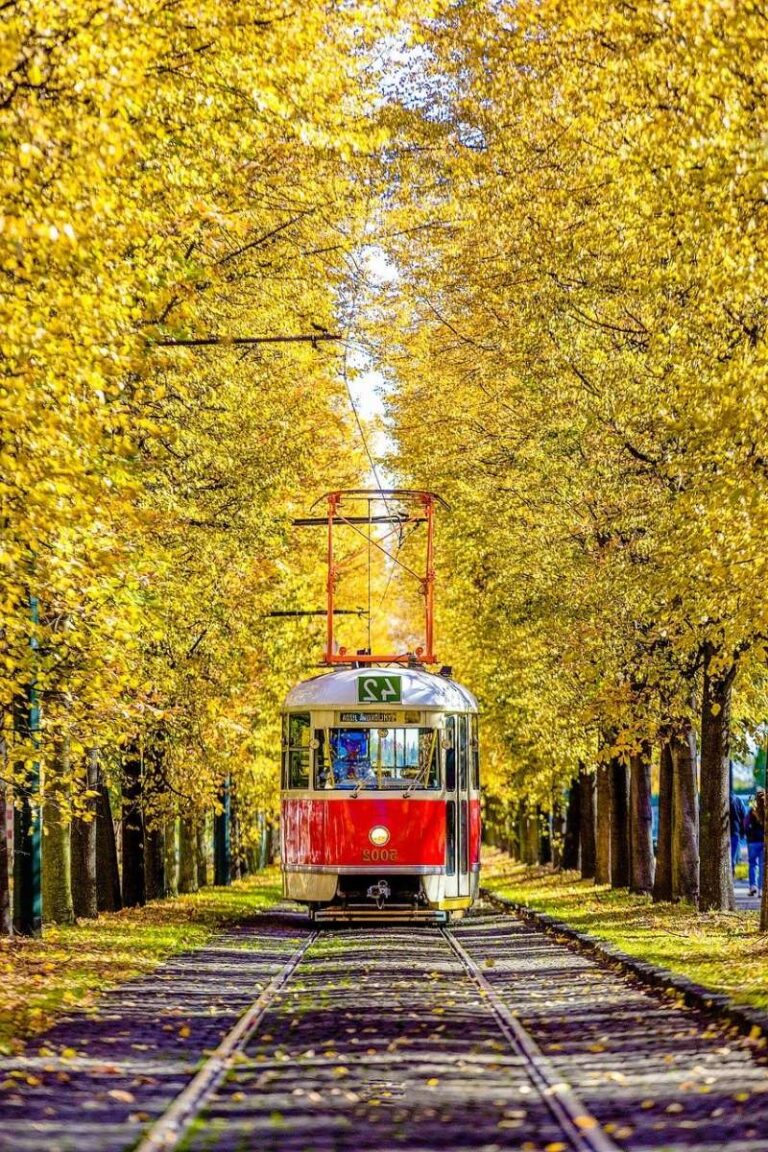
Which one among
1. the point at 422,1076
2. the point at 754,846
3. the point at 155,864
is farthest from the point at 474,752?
the point at 422,1076

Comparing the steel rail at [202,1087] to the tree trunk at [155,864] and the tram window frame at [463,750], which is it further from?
the tree trunk at [155,864]

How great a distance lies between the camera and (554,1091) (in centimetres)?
1055

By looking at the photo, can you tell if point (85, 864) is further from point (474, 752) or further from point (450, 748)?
point (474, 752)

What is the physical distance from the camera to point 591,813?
135 ft

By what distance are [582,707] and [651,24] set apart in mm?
14800

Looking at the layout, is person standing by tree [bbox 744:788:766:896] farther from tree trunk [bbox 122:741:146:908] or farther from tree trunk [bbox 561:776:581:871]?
tree trunk [bbox 122:741:146:908]

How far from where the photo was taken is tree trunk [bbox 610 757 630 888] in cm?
3403

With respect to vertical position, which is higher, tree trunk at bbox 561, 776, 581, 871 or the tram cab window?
the tram cab window

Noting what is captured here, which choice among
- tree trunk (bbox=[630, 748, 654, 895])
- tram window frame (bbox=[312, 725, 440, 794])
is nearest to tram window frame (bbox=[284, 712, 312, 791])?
tram window frame (bbox=[312, 725, 440, 794])

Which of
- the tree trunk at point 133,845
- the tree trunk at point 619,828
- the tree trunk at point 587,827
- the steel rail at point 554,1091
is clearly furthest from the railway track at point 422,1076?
the tree trunk at point 587,827

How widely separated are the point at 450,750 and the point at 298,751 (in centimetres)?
208

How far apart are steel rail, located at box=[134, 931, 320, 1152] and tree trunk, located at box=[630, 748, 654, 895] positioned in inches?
603

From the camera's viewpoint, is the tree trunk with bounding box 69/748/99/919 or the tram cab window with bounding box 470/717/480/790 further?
the tram cab window with bounding box 470/717/480/790

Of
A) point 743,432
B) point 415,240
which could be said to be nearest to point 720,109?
point 743,432
